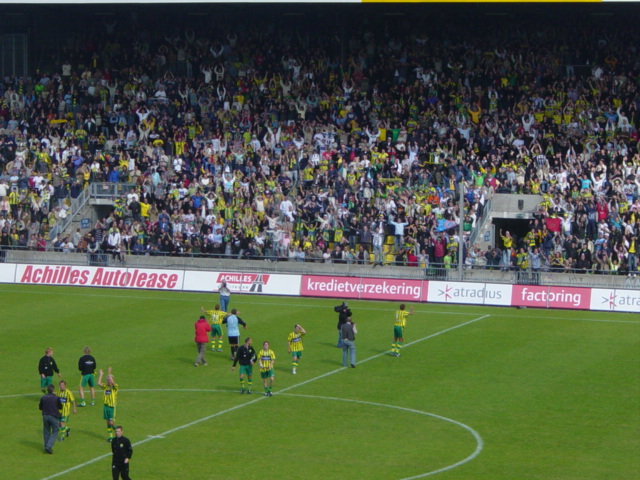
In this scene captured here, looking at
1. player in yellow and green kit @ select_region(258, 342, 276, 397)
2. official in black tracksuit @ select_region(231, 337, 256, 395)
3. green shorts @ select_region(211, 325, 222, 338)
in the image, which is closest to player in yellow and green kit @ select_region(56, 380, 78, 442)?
official in black tracksuit @ select_region(231, 337, 256, 395)

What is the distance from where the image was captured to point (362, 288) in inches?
1850

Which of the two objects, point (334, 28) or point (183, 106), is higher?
point (334, 28)

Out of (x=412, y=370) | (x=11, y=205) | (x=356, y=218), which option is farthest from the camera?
(x=11, y=205)

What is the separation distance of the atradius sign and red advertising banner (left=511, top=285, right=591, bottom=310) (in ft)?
47.2

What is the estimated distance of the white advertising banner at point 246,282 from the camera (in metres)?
47.7

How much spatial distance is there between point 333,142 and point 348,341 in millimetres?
24974

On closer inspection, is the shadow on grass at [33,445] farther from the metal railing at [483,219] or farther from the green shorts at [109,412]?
the metal railing at [483,219]

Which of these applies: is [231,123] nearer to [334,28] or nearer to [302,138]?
[302,138]

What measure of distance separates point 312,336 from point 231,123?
2345 cm

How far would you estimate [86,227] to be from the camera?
56.4 m

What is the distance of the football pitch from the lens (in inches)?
913

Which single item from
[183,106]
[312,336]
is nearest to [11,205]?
[183,106]

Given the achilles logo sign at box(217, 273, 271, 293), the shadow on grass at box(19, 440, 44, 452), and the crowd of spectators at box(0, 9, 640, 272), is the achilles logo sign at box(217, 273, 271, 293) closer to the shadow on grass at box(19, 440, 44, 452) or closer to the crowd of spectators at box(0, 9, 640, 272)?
the crowd of spectators at box(0, 9, 640, 272)

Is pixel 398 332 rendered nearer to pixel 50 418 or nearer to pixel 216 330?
pixel 216 330
